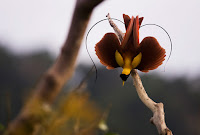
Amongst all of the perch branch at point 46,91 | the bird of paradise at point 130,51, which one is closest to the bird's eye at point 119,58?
the bird of paradise at point 130,51

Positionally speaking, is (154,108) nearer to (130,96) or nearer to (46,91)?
(46,91)

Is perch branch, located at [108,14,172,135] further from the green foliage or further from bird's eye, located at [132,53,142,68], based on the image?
the green foliage

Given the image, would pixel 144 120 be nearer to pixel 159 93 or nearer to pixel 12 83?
pixel 159 93

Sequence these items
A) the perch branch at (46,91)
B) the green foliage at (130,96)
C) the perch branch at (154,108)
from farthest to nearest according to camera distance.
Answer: the green foliage at (130,96), the perch branch at (46,91), the perch branch at (154,108)

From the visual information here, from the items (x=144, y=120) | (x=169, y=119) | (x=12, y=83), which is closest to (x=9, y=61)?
(x=12, y=83)

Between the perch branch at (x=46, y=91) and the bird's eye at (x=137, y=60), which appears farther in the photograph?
the perch branch at (x=46, y=91)

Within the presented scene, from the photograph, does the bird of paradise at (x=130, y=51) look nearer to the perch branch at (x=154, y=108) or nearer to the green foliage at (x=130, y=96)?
the perch branch at (x=154, y=108)

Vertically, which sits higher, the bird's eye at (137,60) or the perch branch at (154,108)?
the bird's eye at (137,60)

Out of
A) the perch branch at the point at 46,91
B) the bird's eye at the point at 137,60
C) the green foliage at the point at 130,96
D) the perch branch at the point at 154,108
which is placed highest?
the bird's eye at the point at 137,60

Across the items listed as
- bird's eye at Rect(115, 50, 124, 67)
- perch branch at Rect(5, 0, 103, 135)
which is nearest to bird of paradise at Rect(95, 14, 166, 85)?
bird's eye at Rect(115, 50, 124, 67)
